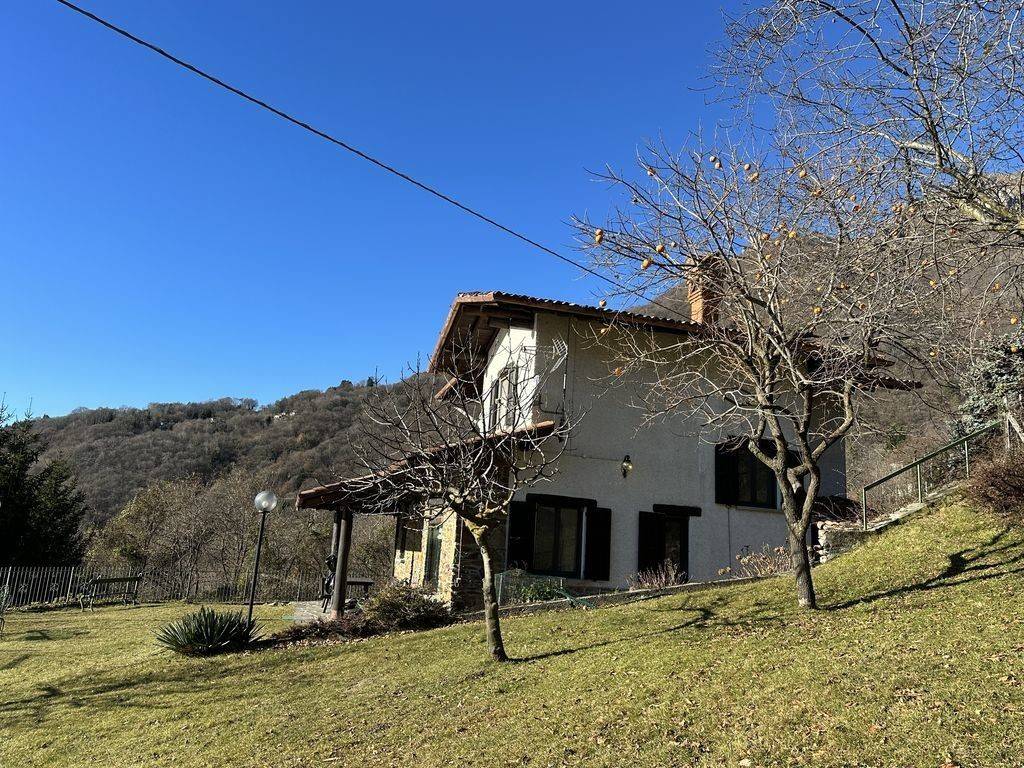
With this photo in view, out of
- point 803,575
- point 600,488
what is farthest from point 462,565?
point 803,575

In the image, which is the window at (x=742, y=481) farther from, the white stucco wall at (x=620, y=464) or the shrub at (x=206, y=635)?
the shrub at (x=206, y=635)

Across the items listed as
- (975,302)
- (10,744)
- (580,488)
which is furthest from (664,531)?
(10,744)

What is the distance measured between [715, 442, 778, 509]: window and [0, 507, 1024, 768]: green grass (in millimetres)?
4650

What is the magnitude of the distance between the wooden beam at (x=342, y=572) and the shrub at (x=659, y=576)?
5.74 meters

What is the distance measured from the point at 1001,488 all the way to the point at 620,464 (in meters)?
6.85

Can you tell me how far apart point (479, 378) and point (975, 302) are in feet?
47.4

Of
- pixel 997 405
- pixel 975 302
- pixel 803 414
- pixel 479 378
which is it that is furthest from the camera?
pixel 479 378

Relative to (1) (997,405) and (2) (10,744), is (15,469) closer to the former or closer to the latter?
(2) (10,744)

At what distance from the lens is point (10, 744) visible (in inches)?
322

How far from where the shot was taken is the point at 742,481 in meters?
16.8

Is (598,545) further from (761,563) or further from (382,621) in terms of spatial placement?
(382,621)

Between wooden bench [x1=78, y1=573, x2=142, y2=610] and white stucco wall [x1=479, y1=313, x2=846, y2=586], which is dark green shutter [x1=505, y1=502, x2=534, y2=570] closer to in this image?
white stucco wall [x1=479, y1=313, x2=846, y2=586]

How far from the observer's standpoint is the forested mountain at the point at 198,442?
42156 mm

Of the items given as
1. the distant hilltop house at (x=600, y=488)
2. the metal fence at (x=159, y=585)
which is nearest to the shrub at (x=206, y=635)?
the distant hilltop house at (x=600, y=488)
